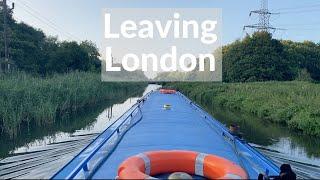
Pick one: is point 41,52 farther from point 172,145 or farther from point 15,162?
point 172,145

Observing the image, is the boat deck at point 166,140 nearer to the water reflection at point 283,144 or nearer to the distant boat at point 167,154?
the distant boat at point 167,154

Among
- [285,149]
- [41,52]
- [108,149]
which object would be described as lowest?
[285,149]

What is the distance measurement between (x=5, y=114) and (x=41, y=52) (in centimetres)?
2830

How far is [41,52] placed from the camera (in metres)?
39.8

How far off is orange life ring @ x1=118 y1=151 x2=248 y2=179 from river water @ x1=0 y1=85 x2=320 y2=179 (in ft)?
6.59

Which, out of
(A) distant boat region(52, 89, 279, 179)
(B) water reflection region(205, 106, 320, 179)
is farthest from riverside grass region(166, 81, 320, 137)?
(A) distant boat region(52, 89, 279, 179)

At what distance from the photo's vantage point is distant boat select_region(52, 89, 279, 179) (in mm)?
4547

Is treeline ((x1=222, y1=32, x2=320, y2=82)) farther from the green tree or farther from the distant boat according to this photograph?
the distant boat

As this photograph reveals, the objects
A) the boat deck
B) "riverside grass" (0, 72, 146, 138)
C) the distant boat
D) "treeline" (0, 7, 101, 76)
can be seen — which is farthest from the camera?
"treeline" (0, 7, 101, 76)

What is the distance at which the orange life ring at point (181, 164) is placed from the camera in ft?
14.2

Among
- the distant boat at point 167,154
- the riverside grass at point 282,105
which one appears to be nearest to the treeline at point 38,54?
the riverside grass at point 282,105

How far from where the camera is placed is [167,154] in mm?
4902

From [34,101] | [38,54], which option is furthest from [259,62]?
[34,101]

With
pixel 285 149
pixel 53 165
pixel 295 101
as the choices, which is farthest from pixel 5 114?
pixel 295 101
